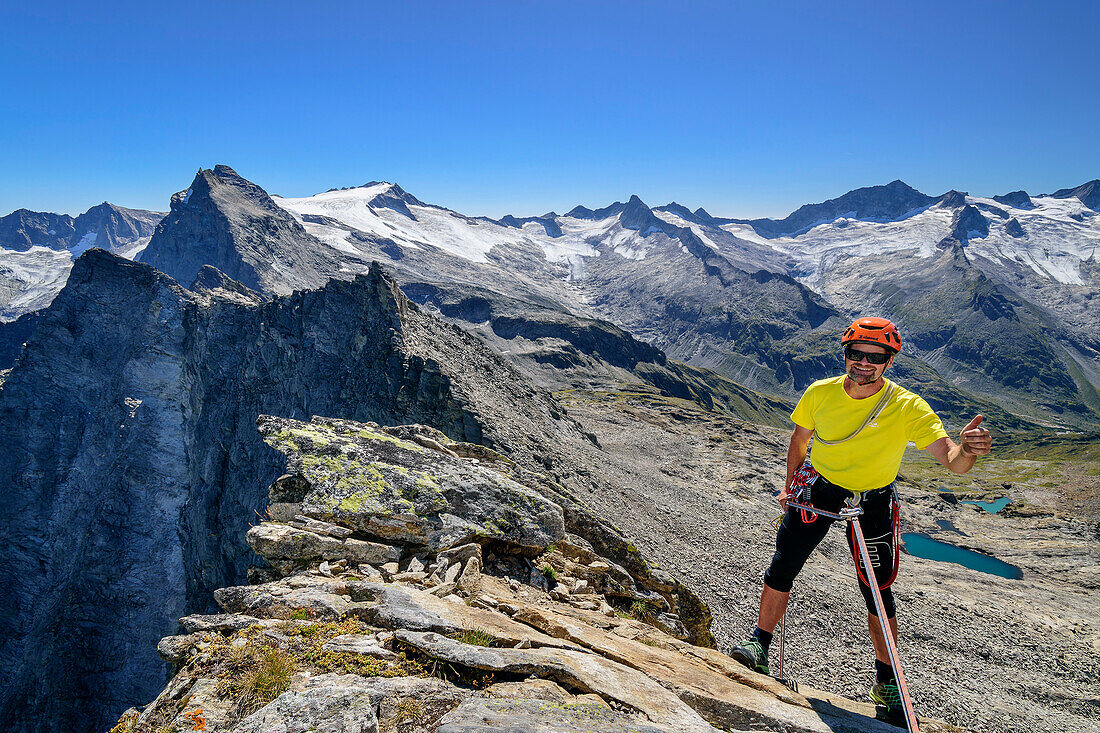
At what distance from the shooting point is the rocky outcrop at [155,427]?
2034 inches

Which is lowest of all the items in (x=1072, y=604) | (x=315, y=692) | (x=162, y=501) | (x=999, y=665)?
(x=162, y=501)

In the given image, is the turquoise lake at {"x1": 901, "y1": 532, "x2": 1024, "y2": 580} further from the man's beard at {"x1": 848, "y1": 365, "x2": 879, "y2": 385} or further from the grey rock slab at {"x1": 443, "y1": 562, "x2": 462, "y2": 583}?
the grey rock slab at {"x1": 443, "y1": 562, "x2": 462, "y2": 583}

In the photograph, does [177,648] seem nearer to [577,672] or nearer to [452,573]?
[452,573]

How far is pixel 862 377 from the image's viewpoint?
7391 millimetres

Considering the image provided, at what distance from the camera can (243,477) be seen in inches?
2286

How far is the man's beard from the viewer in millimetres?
7352

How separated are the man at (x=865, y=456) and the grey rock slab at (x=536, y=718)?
140 inches

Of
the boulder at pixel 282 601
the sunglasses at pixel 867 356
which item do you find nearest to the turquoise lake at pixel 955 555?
the sunglasses at pixel 867 356

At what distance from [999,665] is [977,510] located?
103 m

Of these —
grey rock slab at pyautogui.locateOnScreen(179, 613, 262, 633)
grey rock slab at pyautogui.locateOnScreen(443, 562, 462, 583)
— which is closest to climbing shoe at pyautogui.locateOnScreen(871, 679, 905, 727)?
grey rock slab at pyautogui.locateOnScreen(443, 562, 462, 583)

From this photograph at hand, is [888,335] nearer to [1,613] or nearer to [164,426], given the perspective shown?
[1,613]

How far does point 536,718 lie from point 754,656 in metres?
5.15

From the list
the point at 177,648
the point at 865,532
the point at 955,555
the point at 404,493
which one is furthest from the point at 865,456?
the point at 955,555

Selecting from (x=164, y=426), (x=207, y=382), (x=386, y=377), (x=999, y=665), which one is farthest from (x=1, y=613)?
(x=999, y=665)
